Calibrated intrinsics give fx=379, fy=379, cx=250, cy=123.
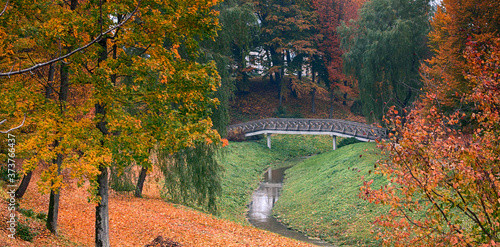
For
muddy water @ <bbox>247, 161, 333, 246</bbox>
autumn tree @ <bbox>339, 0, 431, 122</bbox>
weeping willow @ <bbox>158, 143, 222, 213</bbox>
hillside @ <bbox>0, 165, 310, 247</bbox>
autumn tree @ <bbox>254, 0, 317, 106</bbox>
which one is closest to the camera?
hillside @ <bbox>0, 165, 310, 247</bbox>

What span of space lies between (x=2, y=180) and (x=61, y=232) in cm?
448

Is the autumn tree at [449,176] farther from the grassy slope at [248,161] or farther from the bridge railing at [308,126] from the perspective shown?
the bridge railing at [308,126]

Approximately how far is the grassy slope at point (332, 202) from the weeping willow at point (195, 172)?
4215 millimetres

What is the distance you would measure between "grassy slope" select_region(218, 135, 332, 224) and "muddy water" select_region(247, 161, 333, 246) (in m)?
0.42

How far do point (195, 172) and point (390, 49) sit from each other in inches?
672

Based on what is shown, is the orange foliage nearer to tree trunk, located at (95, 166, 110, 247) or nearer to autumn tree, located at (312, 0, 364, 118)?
tree trunk, located at (95, 166, 110, 247)

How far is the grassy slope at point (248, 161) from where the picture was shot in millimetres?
17992

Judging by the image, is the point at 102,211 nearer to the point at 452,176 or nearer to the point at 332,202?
the point at 452,176

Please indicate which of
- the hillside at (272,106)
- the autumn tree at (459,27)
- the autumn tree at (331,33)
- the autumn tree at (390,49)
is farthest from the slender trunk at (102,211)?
the autumn tree at (331,33)

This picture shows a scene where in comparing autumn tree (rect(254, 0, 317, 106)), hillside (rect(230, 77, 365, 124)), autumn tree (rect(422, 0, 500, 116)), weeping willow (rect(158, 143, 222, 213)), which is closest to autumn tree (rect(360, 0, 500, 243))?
weeping willow (rect(158, 143, 222, 213))

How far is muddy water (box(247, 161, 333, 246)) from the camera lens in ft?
47.9

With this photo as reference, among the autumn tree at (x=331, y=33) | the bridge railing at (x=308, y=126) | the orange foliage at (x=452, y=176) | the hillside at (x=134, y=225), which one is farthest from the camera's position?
the autumn tree at (x=331, y=33)

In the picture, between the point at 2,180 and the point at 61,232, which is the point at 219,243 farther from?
the point at 2,180

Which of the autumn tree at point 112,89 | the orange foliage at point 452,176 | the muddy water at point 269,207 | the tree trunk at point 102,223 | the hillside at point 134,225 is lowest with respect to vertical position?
the muddy water at point 269,207
